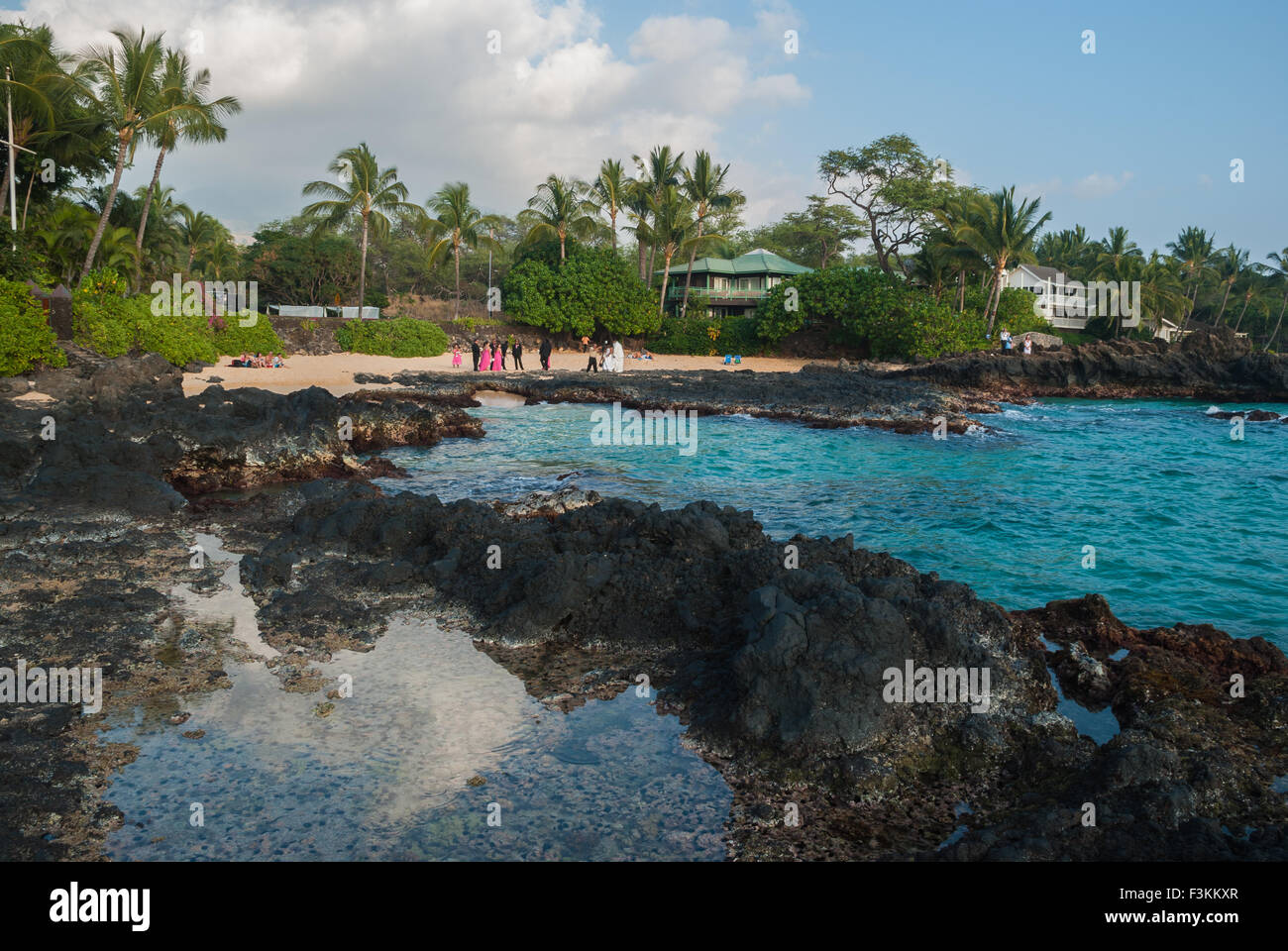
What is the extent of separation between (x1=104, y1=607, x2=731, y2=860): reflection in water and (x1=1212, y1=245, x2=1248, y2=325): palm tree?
294ft

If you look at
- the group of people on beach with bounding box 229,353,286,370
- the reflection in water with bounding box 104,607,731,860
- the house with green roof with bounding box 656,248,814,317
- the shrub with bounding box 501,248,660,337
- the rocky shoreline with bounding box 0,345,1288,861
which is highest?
the house with green roof with bounding box 656,248,814,317

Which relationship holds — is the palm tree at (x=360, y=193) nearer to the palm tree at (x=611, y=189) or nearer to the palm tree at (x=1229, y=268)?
the palm tree at (x=611, y=189)

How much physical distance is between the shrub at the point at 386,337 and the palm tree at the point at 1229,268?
72534 mm

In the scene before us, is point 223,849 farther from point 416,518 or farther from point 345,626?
point 416,518

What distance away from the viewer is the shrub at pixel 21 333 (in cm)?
2011

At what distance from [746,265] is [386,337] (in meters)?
29.1

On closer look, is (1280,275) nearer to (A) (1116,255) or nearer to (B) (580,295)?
(A) (1116,255)

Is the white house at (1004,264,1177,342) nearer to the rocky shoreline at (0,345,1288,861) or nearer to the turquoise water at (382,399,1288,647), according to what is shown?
the turquoise water at (382,399,1288,647)

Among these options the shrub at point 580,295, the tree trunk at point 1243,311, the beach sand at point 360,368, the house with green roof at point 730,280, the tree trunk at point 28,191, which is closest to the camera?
the beach sand at point 360,368

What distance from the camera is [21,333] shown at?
67.6ft

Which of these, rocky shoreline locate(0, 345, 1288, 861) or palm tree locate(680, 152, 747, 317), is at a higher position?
palm tree locate(680, 152, 747, 317)

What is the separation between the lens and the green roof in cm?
5897

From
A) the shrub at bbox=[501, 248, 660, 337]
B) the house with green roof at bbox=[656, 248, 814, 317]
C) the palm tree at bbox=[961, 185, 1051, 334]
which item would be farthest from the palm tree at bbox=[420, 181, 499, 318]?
the palm tree at bbox=[961, 185, 1051, 334]

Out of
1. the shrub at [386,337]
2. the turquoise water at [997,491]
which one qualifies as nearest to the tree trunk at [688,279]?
the shrub at [386,337]
